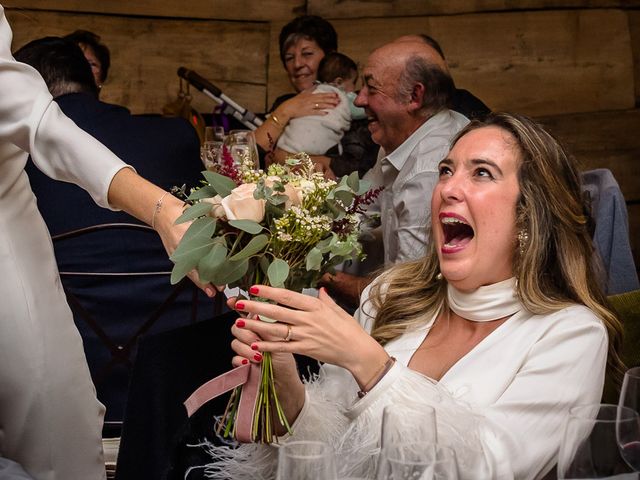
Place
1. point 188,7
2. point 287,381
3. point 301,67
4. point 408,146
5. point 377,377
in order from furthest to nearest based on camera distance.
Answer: point 188,7, point 301,67, point 408,146, point 287,381, point 377,377

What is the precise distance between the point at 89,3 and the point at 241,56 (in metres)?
0.80

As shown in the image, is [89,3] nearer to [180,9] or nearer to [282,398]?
[180,9]

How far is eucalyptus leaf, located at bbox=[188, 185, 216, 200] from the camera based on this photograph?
5.38 feet

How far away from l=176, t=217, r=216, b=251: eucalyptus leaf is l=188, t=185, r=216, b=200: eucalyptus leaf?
6 centimetres

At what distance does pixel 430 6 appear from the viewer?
16.9ft

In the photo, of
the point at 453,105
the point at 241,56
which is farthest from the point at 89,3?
the point at 453,105

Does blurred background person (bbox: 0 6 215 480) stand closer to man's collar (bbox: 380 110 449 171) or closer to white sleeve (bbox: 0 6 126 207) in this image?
white sleeve (bbox: 0 6 126 207)

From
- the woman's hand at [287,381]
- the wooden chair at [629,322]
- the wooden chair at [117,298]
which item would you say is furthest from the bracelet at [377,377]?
the wooden chair at [117,298]

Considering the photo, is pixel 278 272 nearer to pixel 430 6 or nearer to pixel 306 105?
pixel 306 105

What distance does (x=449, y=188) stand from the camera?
79.7 inches

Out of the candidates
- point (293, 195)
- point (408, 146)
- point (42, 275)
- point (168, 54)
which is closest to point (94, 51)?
point (168, 54)

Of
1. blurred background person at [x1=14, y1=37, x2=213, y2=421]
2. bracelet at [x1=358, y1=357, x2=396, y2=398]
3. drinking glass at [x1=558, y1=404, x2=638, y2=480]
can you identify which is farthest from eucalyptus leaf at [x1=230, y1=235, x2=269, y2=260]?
blurred background person at [x1=14, y1=37, x2=213, y2=421]

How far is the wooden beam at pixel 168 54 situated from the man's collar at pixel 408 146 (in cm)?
189

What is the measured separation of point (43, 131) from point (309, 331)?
0.60 metres
